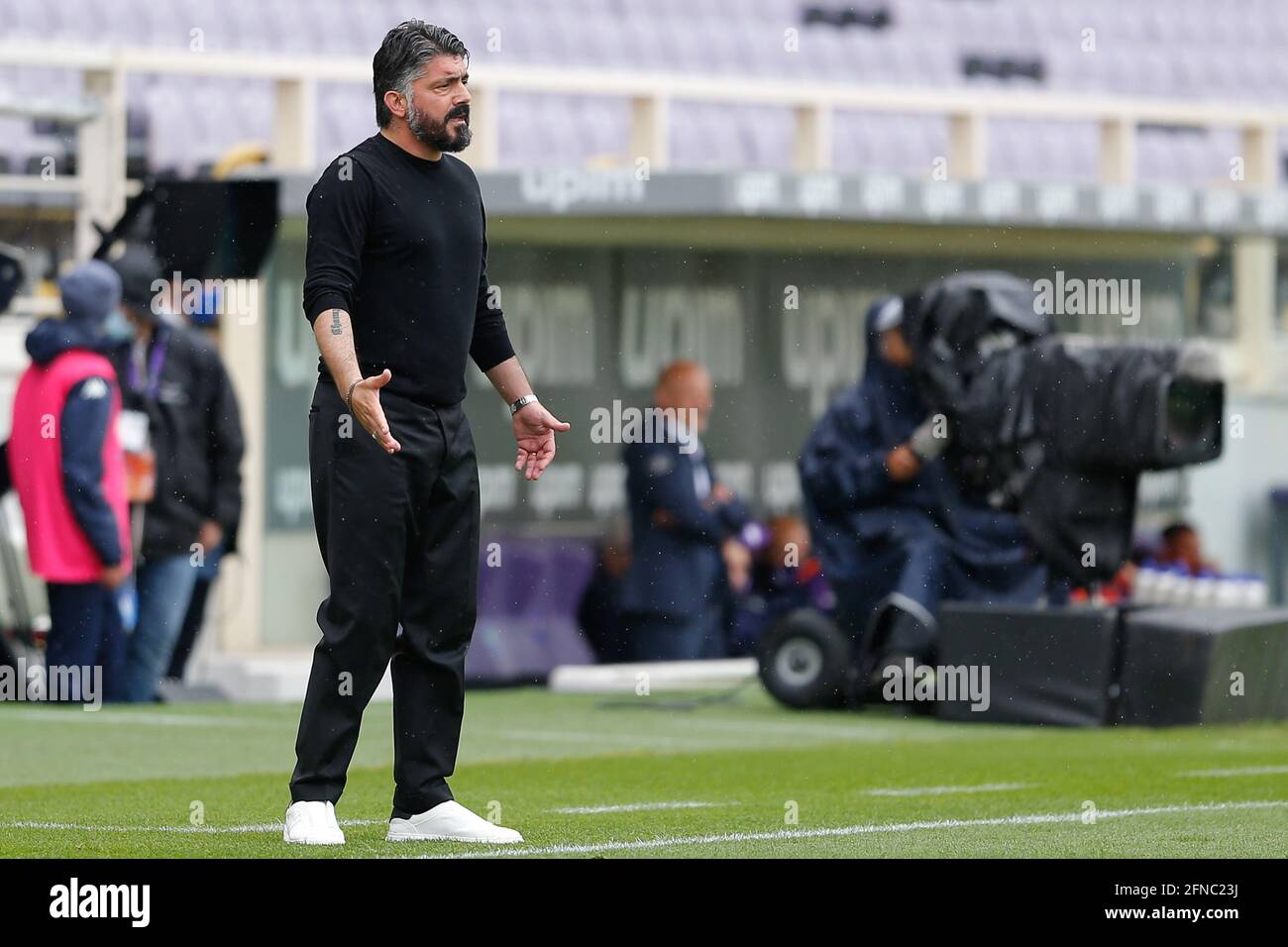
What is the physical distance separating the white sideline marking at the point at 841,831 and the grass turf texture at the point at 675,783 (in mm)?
23

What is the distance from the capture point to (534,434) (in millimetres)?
6301

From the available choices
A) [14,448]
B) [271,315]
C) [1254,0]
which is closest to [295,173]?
[271,315]

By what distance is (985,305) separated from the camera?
12.2m

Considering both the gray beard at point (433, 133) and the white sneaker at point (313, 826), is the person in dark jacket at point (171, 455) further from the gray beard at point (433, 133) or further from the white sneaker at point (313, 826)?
the gray beard at point (433, 133)

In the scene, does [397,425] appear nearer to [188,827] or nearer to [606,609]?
[188,827]

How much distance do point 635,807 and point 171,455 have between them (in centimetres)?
555

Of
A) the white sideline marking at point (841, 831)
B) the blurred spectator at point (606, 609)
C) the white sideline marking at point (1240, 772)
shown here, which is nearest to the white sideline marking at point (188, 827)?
the white sideline marking at point (841, 831)

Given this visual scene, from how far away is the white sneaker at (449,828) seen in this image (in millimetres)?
6094

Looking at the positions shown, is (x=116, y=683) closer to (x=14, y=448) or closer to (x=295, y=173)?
(x=14, y=448)

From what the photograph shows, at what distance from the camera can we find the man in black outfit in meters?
5.92

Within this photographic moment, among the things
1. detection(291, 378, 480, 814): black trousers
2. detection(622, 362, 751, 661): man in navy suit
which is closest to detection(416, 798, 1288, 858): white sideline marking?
detection(291, 378, 480, 814): black trousers

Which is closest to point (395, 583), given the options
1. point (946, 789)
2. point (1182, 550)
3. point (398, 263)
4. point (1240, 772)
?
point (398, 263)

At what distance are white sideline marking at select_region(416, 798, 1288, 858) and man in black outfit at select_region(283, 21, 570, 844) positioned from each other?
21 centimetres

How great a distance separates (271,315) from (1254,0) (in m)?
17.6
